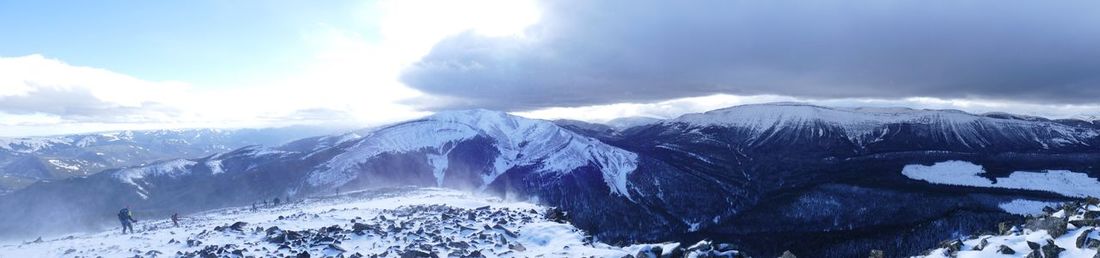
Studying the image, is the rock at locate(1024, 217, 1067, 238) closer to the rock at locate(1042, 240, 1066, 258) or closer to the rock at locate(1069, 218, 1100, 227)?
the rock at locate(1069, 218, 1100, 227)

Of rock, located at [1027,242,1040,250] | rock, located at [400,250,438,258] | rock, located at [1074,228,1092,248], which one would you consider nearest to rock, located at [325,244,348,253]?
rock, located at [400,250,438,258]

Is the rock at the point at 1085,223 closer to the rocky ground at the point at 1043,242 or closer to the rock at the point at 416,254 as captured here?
the rocky ground at the point at 1043,242

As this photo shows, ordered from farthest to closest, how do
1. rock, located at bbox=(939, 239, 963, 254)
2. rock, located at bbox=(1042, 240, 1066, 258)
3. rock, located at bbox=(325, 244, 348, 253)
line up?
rock, located at bbox=(325, 244, 348, 253) → rock, located at bbox=(939, 239, 963, 254) → rock, located at bbox=(1042, 240, 1066, 258)

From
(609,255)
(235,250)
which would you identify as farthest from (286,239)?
(609,255)

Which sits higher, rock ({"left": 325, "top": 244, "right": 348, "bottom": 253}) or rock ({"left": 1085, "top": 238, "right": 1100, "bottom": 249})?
rock ({"left": 1085, "top": 238, "right": 1100, "bottom": 249})

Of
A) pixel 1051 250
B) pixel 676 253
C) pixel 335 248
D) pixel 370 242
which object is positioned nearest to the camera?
pixel 1051 250

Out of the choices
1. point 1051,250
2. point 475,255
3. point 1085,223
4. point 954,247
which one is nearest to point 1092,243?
point 1051,250

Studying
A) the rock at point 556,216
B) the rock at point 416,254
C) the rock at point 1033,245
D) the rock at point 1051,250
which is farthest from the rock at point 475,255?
the rock at point 1051,250

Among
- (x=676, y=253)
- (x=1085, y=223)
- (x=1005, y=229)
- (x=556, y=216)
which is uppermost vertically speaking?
(x=1085, y=223)

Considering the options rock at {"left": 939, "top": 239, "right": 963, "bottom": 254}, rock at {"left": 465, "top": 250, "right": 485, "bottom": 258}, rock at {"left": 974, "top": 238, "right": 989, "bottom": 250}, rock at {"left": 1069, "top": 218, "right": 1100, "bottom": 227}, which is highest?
rock at {"left": 1069, "top": 218, "right": 1100, "bottom": 227}

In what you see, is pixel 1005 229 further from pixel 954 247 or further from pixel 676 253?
pixel 676 253

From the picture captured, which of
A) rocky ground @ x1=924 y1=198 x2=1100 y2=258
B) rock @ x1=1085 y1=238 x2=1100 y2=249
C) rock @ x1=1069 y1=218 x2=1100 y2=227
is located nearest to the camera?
rock @ x1=1085 y1=238 x2=1100 y2=249
